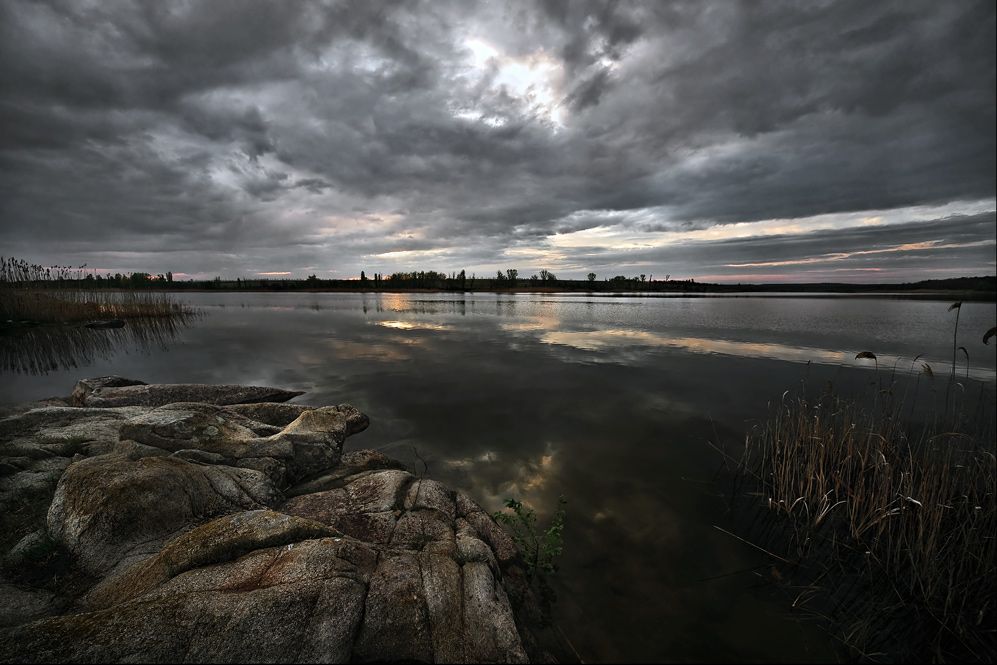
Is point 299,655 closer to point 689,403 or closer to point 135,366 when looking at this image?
point 689,403

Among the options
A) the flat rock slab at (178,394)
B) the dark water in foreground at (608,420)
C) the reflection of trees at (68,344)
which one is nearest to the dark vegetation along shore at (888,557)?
the dark water in foreground at (608,420)

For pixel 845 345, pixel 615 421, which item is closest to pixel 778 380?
pixel 615 421

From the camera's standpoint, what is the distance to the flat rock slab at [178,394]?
1134 centimetres

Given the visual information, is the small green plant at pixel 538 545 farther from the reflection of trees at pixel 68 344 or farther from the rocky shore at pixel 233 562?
the reflection of trees at pixel 68 344

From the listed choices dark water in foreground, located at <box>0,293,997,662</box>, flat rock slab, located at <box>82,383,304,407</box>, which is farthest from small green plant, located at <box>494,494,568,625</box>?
flat rock slab, located at <box>82,383,304,407</box>

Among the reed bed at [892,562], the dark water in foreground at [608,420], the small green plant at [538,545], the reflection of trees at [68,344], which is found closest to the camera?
the reed bed at [892,562]

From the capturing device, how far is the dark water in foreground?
16.3 ft

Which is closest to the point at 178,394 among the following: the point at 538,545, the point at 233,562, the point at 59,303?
the point at 233,562

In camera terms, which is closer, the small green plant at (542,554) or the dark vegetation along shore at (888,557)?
the dark vegetation along shore at (888,557)

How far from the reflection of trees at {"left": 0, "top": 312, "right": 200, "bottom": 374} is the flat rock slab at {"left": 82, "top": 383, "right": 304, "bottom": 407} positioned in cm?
948

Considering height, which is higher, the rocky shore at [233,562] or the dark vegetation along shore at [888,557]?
the rocky shore at [233,562]

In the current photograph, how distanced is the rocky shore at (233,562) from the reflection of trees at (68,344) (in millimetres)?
16731

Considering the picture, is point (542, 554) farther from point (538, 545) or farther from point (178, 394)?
point (178, 394)

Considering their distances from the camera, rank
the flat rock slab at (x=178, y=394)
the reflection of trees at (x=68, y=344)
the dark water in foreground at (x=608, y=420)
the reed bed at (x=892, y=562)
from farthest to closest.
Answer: the reflection of trees at (x=68, y=344) < the flat rock slab at (x=178, y=394) < the dark water in foreground at (x=608, y=420) < the reed bed at (x=892, y=562)
